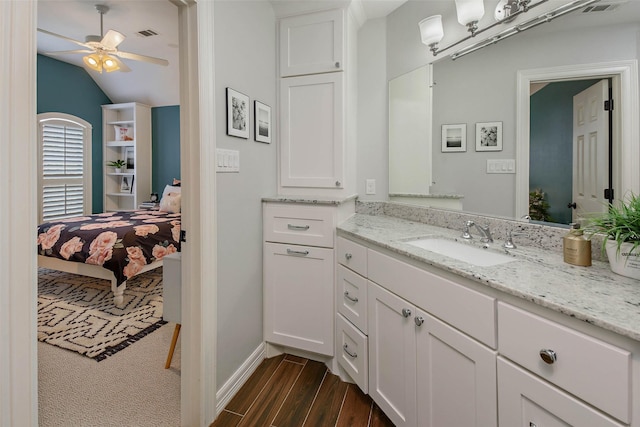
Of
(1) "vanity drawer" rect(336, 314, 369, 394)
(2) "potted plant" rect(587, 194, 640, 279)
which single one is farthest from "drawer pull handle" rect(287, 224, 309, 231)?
(2) "potted plant" rect(587, 194, 640, 279)

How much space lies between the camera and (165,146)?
5.54m

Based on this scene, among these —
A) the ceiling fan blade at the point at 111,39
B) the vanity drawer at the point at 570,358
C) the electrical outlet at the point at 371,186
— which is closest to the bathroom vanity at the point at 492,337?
the vanity drawer at the point at 570,358

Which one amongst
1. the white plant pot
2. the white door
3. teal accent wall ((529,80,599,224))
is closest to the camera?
the white plant pot

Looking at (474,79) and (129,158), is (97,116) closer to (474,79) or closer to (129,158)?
(129,158)

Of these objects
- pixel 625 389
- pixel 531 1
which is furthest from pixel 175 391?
pixel 531 1

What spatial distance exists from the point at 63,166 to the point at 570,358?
6.37m

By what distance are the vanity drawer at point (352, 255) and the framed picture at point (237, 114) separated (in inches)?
33.3

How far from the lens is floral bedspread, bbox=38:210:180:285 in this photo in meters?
2.90

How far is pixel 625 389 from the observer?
0.65 metres

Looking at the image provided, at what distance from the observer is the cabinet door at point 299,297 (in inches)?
76.4

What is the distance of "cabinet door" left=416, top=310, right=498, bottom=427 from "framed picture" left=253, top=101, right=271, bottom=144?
1.40m

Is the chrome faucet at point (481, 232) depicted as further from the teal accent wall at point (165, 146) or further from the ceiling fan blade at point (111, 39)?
the teal accent wall at point (165, 146)

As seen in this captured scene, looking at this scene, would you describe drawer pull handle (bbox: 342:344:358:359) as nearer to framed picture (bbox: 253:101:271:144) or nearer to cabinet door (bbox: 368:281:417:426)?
cabinet door (bbox: 368:281:417:426)

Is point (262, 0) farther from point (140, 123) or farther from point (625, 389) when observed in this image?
point (140, 123)
